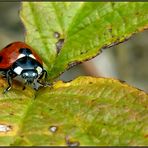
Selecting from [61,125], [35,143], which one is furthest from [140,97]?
[35,143]

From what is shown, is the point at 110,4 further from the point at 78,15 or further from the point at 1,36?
the point at 1,36

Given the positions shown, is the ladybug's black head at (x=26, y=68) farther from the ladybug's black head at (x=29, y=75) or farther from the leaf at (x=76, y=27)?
the leaf at (x=76, y=27)

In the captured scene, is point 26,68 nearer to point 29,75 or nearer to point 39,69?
point 29,75

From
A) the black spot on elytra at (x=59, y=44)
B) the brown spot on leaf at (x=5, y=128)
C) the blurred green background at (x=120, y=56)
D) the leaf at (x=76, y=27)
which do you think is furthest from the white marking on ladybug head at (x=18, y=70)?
the blurred green background at (x=120, y=56)

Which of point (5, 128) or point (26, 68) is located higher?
point (26, 68)

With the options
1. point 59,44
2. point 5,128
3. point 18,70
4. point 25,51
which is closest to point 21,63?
point 18,70

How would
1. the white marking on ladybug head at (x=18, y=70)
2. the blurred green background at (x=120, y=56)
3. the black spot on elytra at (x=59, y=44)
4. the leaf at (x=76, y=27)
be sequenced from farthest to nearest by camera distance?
the blurred green background at (x=120, y=56) → the white marking on ladybug head at (x=18, y=70) → the black spot on elytra at (x=59, y=44) → the leaf at (x=76, y=27)

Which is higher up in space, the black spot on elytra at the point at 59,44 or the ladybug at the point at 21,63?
the black spot on elytra at the point at 59,44
